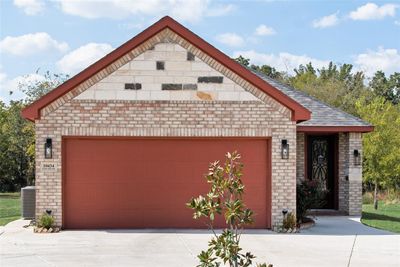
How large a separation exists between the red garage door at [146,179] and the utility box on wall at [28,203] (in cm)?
240

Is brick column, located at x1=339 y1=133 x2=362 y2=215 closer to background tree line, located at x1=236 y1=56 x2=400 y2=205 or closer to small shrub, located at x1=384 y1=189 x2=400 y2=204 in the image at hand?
background tree line, located at x1=236 y1=56 x2=400 y2=205

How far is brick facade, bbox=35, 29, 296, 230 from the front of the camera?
15.1m

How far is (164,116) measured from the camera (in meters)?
15.3

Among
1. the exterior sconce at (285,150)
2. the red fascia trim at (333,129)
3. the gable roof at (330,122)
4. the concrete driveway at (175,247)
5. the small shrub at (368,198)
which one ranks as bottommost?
the small shrub at (368,198)

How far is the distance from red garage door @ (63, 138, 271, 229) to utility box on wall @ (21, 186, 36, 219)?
7.88 ft

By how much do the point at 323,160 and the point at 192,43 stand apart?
785 cm

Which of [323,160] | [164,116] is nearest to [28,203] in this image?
[164,116]

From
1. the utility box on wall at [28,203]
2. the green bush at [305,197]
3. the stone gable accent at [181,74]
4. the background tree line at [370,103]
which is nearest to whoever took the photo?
the stone gable accent at [181,74]

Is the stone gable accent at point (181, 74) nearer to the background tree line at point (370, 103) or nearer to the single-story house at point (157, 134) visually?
the single-story house at point (157, 134)

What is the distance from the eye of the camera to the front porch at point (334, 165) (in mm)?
20047

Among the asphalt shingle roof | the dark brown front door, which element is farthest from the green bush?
the dark brown front door

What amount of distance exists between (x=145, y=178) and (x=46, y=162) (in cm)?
239

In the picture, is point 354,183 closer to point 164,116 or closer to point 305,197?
point 305,197

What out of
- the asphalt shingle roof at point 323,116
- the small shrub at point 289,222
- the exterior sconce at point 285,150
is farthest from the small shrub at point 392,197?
the exterior sconce at point 285,150
